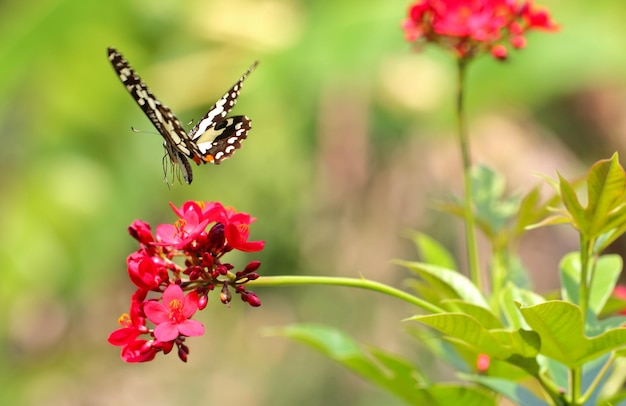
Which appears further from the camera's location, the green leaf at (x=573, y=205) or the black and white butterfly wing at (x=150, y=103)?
the black and white butterfly wing at (x=150, y=103)

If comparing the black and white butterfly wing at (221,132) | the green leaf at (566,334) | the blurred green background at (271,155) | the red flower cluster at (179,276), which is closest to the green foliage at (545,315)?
the green leaf at (566,334)

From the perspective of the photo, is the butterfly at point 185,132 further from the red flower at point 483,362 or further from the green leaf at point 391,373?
the red flower at point 483,362

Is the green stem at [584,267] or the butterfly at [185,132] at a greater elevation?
the butterfly at [185,132]

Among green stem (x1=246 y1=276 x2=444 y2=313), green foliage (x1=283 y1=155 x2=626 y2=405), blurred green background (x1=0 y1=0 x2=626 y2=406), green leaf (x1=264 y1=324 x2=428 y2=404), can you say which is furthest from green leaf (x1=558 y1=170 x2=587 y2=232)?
blurred green background (x1=0 y1=0 x2=626 y2=406)

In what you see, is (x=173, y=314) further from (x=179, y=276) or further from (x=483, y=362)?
(x=483, y=362)

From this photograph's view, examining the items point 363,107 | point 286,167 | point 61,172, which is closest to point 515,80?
point 363,107

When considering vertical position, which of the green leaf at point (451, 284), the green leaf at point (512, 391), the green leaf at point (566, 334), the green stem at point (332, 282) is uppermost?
the green stem at point (332, 282)

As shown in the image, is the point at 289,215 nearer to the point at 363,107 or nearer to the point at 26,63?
the point at 363,107
